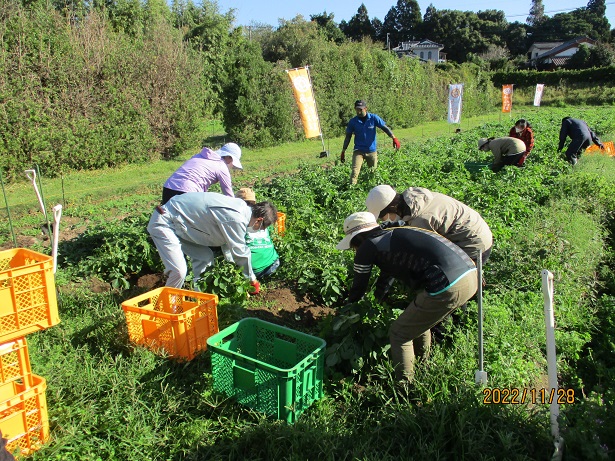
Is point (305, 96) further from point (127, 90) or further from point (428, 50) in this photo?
point (428, 50)

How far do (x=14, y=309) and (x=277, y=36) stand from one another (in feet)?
118

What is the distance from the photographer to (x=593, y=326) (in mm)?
4797

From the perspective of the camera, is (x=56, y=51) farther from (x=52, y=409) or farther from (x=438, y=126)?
(x=438, y=126)

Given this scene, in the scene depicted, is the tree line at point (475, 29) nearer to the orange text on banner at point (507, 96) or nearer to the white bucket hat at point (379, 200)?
the orange text on banner at point (507, 96)

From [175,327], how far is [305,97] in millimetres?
10081

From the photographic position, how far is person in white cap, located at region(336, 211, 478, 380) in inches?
128

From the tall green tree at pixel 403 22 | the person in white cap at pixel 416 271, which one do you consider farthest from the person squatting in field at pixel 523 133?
the tall green tree at pixel 403 22

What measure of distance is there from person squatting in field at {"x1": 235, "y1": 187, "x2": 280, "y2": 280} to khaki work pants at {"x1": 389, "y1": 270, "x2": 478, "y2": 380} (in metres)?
2.13

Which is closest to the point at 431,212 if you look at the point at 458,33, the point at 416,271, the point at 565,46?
the point at 416,271

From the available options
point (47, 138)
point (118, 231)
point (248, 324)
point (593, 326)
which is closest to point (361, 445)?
point (248, 324)

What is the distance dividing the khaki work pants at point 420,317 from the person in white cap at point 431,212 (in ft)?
2.60

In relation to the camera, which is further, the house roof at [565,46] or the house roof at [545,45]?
the house roof at [545,45]

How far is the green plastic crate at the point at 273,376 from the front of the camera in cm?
320
